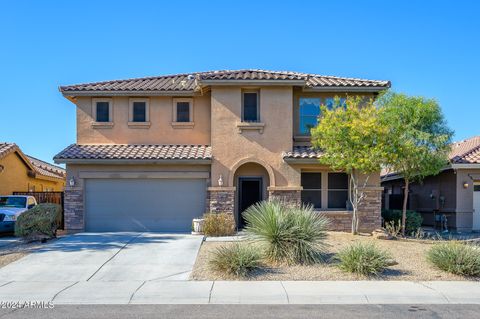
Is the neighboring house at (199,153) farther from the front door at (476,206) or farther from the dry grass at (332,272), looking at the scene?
the front door at (476,206)

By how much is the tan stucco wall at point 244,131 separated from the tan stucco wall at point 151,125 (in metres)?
1.30

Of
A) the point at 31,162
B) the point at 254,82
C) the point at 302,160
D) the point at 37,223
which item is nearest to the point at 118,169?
the point at 37,223

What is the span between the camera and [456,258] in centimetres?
1166

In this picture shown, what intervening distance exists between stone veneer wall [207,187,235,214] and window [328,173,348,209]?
403 cm

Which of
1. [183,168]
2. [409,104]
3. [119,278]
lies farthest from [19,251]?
[409,104]

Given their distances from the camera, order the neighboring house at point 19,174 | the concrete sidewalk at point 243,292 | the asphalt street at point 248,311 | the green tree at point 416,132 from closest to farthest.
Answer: the asphalt street at point 248,311 < the concrete sidewalk at point 243,292 < the green tree at point 416,132 < the neighboring house at point 19,174

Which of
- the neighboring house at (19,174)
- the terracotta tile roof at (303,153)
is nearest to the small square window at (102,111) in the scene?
the terracotta tile roof at (303,153)

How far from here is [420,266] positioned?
12.4m

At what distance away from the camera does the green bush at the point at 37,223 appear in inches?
640

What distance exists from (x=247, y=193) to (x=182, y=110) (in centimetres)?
446

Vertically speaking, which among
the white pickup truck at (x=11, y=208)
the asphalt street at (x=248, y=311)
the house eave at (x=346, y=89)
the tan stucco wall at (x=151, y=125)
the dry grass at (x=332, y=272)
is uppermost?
the house eave at (x=346, y=89)

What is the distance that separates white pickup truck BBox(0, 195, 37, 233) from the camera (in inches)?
734

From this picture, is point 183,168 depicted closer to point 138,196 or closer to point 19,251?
point 138,196

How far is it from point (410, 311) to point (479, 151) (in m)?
16.4
